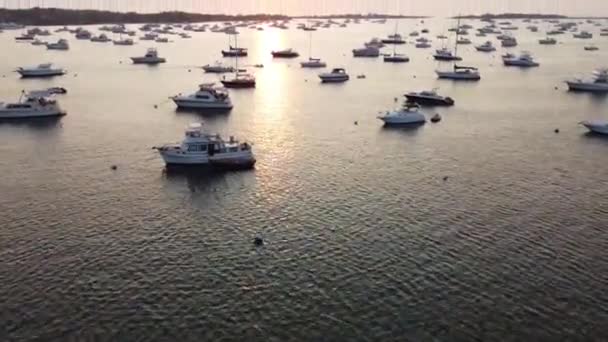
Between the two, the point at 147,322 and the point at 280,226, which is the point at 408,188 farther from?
the point at 147,322

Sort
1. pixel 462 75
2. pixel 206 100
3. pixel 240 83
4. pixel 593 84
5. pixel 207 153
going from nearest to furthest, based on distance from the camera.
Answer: pixel 207 153, pixel 206 100, pixel 593 84, pixel 240 83, pixel 462 75

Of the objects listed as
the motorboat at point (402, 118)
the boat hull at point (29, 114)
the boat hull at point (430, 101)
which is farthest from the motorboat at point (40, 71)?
the motorboat at point (402, 118)

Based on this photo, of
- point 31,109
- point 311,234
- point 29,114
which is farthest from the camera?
point 31,109

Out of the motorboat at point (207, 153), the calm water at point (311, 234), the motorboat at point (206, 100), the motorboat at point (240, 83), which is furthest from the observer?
the motorboat at point (240, 83)

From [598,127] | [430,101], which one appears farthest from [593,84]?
[598,127]

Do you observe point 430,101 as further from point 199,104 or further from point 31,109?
point 31,109

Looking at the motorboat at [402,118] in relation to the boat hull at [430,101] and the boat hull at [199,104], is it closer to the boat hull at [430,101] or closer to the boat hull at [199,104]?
the boat hull at [430,101]

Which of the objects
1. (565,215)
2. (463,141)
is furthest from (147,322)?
(463,141)
